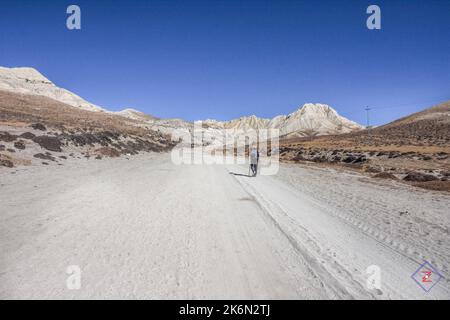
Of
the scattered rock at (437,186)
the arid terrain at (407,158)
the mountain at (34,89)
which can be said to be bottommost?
the scattered rock at (437,186)

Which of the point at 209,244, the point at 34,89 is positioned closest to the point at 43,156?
the point at 209,244

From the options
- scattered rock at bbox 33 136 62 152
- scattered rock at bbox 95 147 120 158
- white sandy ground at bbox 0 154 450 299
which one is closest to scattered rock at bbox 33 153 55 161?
scattered rock at bbox 33 136 62 152

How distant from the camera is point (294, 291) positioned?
4.03 m

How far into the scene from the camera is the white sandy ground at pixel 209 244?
409 cm

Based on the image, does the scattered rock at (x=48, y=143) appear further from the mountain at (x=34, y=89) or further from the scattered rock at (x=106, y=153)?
the mountain at (x=34, y=89)

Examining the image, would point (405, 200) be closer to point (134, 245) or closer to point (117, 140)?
point (134, 245)

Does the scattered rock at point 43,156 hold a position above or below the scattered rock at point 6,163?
above

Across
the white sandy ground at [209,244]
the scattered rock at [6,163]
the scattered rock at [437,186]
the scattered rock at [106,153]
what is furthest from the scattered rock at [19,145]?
the scattered rock at [437,186]

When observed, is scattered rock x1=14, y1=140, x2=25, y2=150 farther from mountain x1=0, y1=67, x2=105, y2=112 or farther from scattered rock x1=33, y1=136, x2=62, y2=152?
mountain x1=0, y1=67, x2=105, y2=112

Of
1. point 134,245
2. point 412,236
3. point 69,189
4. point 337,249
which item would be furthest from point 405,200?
point 69,189

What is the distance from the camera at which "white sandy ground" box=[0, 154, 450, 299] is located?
409cm
